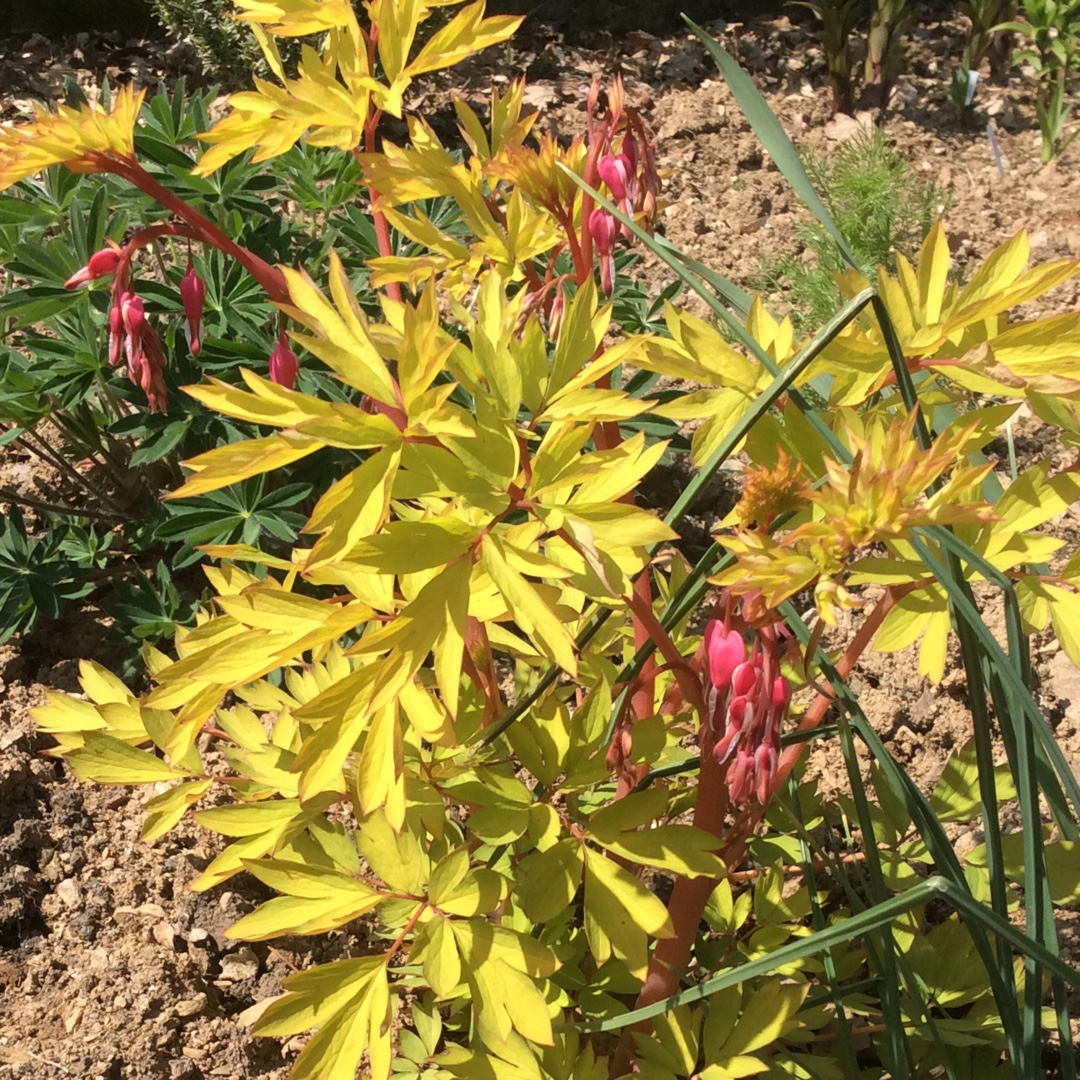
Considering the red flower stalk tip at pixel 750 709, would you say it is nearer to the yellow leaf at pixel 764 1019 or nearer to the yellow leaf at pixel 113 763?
the yellow leaf at pixel 764 1019

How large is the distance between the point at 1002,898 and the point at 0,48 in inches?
138

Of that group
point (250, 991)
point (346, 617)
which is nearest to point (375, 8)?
point (346, 617)

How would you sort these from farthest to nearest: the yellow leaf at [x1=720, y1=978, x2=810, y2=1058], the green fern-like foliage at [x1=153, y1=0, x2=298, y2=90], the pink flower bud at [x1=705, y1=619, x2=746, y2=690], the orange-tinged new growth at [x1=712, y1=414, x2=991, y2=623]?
the green fern-like foliage at [x1=153, y1=0, x2=298, y2=90] → the yellow leaf at [x1=720, y1=978, x2=810, y2=1058] → the pink flower bud at [x1=705, y1=619, x2=746, y2=690] → the orange-tinged new growth at [x1=712, y1=414, x2=991, y2=623]

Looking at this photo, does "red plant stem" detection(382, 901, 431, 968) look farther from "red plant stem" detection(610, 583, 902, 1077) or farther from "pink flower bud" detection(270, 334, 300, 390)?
"pink flower bud" detection(270, 334, 300, 390)

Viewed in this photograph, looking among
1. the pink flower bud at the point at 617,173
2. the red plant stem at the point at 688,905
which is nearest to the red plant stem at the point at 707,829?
the red plant stem at the point at 688,905

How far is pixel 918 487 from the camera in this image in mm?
633

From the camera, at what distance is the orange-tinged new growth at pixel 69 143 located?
34.9 inches

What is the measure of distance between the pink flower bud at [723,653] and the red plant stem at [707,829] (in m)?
0.08

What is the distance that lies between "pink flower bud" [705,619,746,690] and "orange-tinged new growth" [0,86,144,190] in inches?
26.0

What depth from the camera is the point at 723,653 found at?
2.41ft

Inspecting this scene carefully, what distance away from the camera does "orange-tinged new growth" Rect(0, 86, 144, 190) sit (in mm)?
886

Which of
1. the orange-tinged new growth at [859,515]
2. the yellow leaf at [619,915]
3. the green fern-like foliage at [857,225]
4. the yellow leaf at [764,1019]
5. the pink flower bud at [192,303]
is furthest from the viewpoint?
the green fern-like foliage at [857,225]

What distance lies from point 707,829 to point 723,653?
0.79 ft

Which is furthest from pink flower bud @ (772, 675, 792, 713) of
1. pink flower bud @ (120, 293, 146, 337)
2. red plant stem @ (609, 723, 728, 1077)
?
pink flower bud @ (120, 293, 146, 337)
